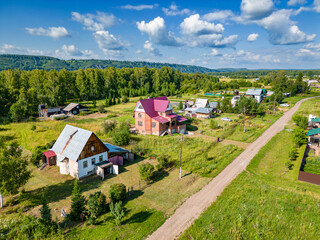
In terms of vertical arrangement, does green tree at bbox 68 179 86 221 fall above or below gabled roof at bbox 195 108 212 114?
below

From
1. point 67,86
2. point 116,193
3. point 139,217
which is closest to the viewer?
point 139,217

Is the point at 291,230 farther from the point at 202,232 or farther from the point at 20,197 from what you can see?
the point at 20,197

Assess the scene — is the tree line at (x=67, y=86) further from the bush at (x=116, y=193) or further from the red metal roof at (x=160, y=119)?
the bush at (x=116, y=193)

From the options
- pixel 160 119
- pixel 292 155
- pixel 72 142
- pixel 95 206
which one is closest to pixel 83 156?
pixel 72 142

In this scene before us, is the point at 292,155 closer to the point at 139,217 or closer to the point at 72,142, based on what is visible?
the point at 139,217

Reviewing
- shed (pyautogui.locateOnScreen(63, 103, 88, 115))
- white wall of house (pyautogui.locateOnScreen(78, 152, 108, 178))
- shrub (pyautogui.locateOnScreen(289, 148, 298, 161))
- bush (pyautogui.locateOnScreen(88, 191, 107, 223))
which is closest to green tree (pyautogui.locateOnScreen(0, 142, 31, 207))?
white wall of house (pyautogui.locateOnScreen(78, 152, 108, 178))

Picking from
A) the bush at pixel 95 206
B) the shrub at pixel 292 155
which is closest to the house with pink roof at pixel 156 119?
the shrub at pixel 292 155

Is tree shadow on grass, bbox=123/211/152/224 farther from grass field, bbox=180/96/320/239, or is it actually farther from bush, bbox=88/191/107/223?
grass field, bbox=180/96/320/239
